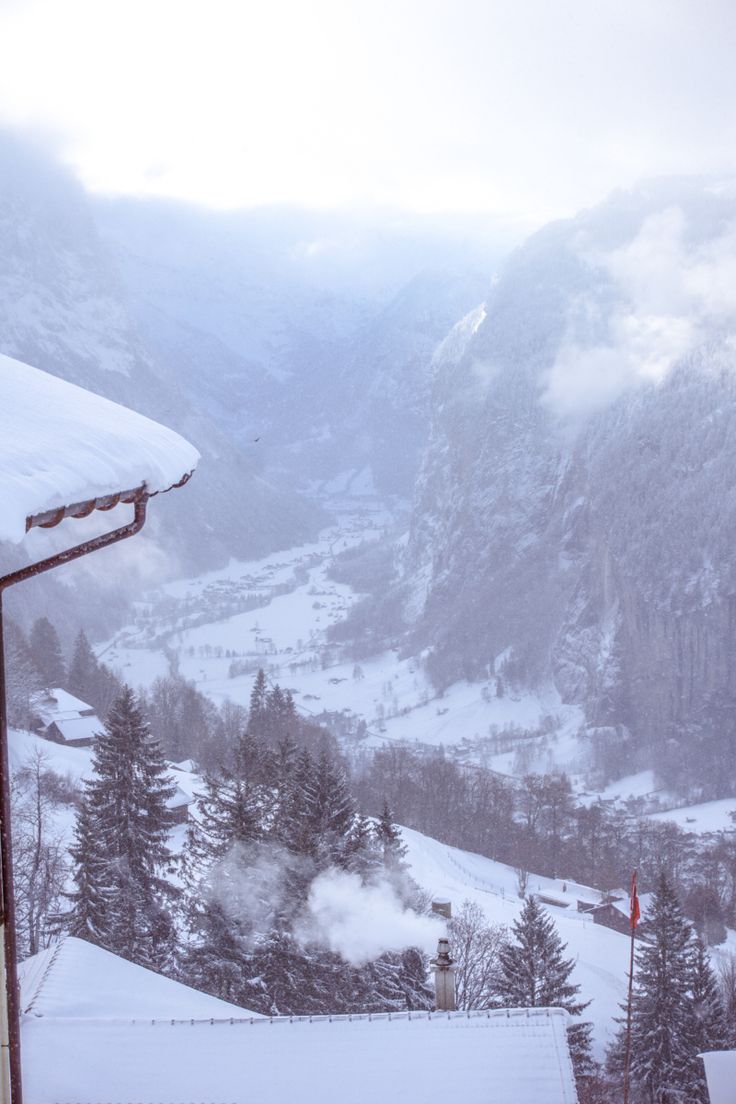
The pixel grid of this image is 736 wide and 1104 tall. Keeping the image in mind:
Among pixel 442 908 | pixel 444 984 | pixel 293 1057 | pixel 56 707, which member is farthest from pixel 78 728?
pixel 293 1057

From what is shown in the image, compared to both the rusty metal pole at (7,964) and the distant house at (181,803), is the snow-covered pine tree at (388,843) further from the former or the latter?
the rusty metal pole at (7,964)

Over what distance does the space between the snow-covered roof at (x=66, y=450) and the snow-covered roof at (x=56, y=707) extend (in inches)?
1145

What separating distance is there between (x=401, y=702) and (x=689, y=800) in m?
23.8

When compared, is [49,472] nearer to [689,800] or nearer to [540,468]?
[689,800]

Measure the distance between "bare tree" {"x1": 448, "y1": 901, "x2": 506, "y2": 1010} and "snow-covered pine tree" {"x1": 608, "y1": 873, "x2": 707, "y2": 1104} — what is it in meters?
2.43

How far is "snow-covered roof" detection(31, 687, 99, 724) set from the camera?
30120mm

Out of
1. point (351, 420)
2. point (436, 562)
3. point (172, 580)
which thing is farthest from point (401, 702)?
point (351, 420)

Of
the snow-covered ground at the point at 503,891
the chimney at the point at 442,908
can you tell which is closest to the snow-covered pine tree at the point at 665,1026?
the snow-covered ground at the point at 503,891

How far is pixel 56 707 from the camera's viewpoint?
31.2 metres

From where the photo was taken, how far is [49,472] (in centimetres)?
180

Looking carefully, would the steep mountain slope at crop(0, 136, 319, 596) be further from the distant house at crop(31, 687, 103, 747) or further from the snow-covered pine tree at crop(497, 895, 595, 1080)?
the snow-covered pine tree at crop(497, 895, 595, 1080)

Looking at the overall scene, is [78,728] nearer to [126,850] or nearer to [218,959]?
[126,850]

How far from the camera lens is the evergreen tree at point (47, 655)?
36.5 metres

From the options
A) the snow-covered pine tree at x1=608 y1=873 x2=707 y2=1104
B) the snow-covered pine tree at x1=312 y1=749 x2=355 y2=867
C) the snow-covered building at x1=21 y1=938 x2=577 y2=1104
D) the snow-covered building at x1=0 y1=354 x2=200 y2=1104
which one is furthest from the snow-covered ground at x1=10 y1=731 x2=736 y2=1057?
the snow-covered building at x1=0 y1=354 x2=200 y2=1104
